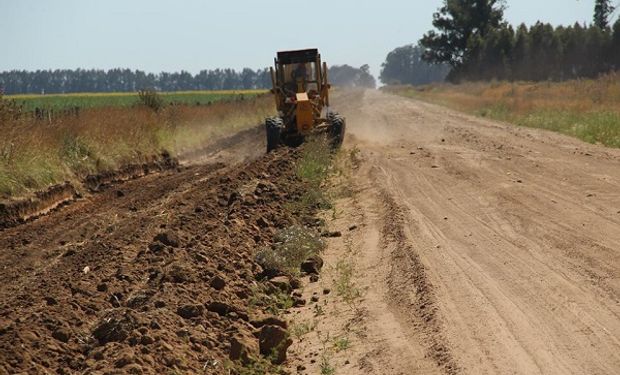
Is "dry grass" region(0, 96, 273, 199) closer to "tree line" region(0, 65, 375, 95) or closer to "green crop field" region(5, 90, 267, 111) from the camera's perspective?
"green crop field" region(5, 90, 267, 111)

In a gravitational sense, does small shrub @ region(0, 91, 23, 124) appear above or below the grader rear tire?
above

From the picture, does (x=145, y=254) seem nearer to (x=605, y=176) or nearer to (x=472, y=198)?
(x=472, y=198)

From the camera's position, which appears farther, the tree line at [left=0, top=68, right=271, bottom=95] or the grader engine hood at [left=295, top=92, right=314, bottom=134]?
the tree line at [left=0, top=68, right=271, bottom=95]

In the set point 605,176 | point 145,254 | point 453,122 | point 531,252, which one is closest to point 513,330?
point 531,252

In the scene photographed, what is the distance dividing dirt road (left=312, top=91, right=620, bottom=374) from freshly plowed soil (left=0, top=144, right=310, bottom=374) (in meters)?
1.20

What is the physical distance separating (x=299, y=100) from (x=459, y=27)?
67157 mm

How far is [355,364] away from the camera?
595 centimetres

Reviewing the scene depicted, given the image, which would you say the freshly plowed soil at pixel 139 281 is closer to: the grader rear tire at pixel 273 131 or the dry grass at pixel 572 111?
the grader rear tire at pixel 273 131

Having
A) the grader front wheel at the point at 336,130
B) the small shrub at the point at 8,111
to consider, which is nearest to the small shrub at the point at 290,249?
the small shrub at the point at 8,111

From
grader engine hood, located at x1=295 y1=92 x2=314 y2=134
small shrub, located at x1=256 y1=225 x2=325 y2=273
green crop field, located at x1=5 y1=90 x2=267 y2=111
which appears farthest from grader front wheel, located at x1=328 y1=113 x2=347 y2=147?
small shrub, located at x1=256 y1=225 x2=325 y2=273

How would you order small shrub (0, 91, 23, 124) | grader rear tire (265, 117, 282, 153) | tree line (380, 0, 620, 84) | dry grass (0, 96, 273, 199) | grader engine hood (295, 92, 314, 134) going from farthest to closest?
tree line (380, 0, 620, 84), grader rear tire (265, 117, 282, 153), grader engine hood (295, 92, 314, 134), small shrub (0, 91, 23, 124), dry grass (0, 96, 273, 199)

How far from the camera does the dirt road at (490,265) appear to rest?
5.75 metres

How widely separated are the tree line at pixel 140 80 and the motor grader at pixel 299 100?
138 metres

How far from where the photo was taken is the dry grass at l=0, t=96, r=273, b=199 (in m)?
15.1
